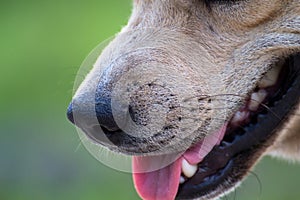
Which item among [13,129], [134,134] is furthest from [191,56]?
[13,129]

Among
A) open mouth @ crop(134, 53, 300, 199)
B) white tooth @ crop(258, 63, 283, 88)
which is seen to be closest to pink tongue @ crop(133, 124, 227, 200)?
open mouth @ crop(134, 53, 300, 199)

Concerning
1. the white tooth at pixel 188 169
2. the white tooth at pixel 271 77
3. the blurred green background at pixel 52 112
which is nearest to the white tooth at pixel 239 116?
the white tooth at pixel 271 77

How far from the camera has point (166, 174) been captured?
436cm

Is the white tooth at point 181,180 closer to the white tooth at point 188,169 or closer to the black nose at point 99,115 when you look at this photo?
the white tooth at point 188,169

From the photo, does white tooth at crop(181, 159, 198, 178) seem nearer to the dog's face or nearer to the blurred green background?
the dog's face

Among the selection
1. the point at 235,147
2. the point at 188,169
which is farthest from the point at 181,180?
the point at 235,147

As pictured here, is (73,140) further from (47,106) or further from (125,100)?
(125,100)

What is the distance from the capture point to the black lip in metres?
4.40

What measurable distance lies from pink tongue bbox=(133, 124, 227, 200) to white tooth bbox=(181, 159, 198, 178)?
2 cm

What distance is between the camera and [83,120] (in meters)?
4.07

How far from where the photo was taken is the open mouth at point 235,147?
4.35 metres

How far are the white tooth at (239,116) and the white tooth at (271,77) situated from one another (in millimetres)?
171

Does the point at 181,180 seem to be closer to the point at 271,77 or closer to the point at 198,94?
the point at 198,94

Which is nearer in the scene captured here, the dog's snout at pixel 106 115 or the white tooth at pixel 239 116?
the dog's snout at pixel 106 115
